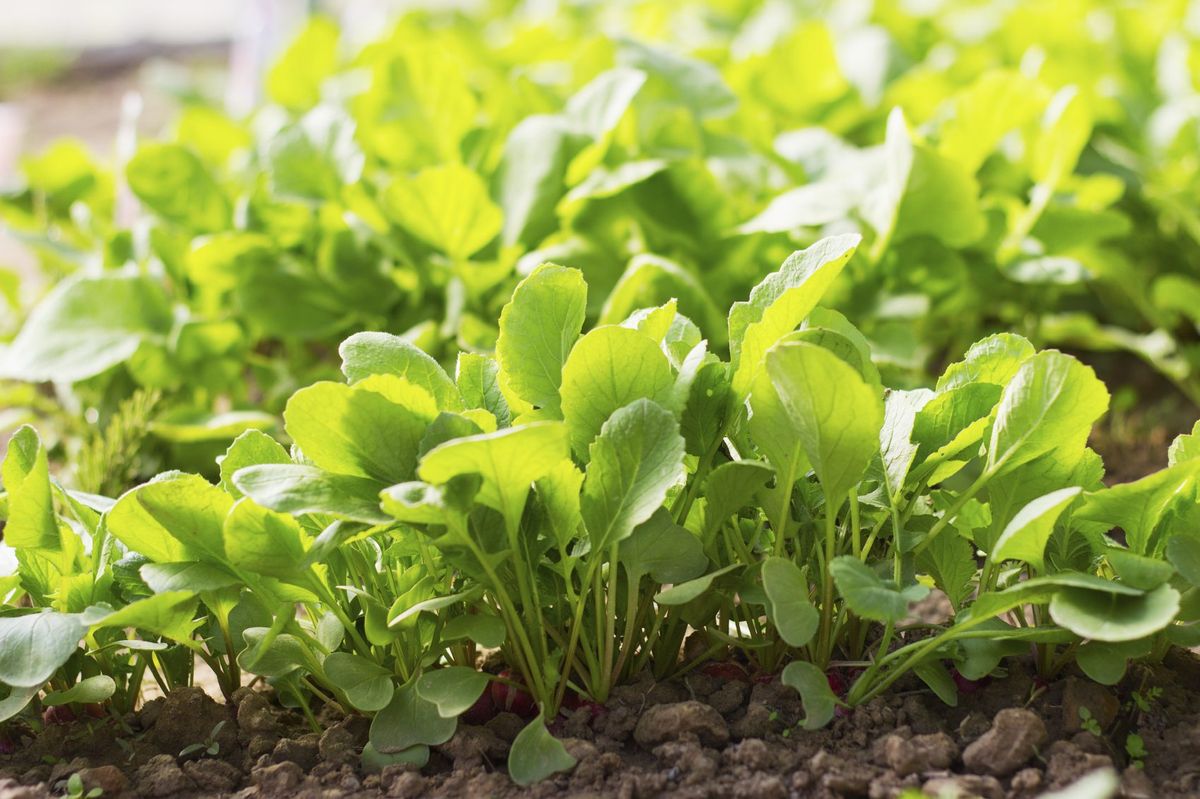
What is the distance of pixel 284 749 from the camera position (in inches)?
40.7

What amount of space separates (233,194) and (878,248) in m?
1.12

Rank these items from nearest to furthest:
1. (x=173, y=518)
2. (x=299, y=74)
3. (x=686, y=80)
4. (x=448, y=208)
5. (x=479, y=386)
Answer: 1. (x=173, y=518)
2. (x=479, y=386)
3. (x=448, y=208)
4. (x=686, y=80)
5. (x=299, y=74)

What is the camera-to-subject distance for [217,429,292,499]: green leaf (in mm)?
1037

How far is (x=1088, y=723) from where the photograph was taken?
3.17 feet

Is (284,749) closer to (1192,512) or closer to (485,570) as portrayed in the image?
(485,570)

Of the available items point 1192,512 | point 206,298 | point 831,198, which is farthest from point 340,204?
point 1192,512

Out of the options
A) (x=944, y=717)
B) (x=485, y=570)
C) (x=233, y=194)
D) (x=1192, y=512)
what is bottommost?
(x=944, y=717)

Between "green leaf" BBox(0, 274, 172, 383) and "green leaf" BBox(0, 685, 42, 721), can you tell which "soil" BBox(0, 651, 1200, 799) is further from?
"green leaf" BBox(0, 274, 172, 383)

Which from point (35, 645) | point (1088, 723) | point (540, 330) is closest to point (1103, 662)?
point (1088, 723)

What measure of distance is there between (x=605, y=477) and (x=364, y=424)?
0.18 metres

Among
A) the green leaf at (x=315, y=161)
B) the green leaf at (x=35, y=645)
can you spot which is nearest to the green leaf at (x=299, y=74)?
the green leaf at (x=315, y=161)

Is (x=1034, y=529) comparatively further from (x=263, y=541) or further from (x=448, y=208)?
(x=448, y=208)

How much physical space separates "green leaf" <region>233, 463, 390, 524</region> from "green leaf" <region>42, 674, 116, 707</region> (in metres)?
0.27

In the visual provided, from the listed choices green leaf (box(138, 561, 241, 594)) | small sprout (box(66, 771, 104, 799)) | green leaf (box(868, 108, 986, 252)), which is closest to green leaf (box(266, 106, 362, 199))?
green leaf (box(868, 108, 986, 252))
